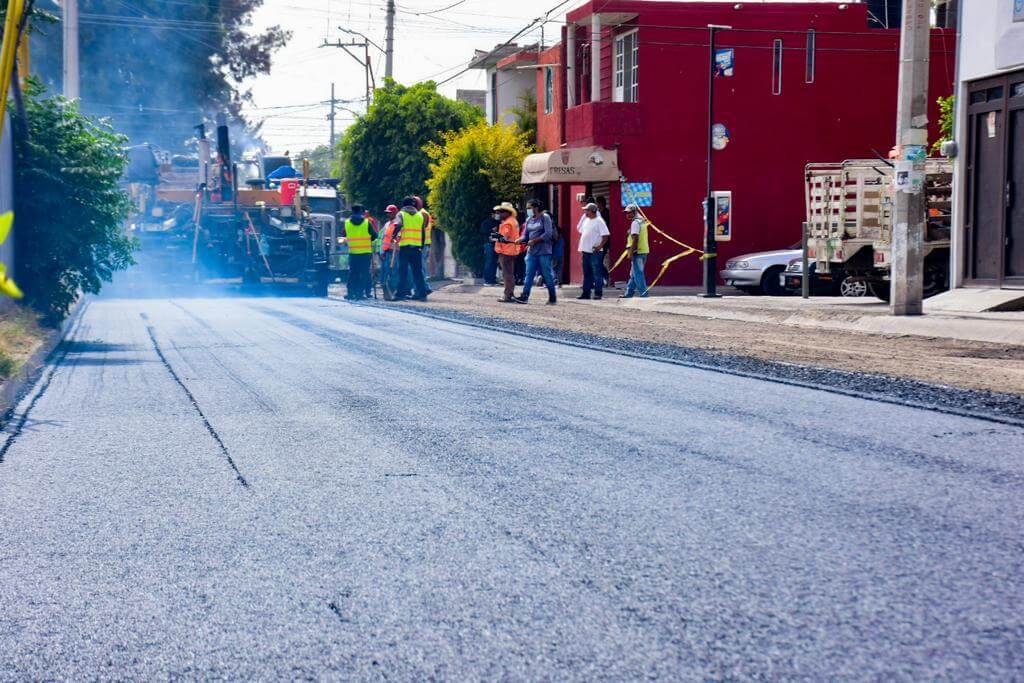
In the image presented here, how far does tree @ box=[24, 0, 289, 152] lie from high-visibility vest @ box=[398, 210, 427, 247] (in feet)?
81.8

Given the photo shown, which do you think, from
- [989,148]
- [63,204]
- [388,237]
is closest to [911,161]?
[989,148]

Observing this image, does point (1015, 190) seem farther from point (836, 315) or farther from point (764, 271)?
point (764, 271)

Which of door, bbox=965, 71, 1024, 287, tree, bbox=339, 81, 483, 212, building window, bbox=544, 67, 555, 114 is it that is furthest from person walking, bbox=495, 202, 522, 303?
tree, bbox=339, 81, 483, 212

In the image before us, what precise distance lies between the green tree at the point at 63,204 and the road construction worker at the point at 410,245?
8794mm

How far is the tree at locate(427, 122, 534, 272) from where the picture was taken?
3569 centimetres

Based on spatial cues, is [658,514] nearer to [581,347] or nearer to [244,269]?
[581,347]

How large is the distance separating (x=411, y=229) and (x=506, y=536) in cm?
1873

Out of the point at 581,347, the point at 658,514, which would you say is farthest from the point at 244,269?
the point at 658,514

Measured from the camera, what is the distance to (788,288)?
2575cm

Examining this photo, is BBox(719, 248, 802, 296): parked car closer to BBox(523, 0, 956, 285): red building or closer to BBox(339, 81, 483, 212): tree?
BBox(523, 0, 956, 285): red building

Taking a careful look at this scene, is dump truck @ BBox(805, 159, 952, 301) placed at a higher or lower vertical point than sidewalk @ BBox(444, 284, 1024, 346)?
higher

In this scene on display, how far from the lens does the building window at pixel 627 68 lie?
31.1 meters

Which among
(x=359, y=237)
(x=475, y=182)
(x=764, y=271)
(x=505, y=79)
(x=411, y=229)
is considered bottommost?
(x=764, y=271)

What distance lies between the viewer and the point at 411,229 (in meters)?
23.6
